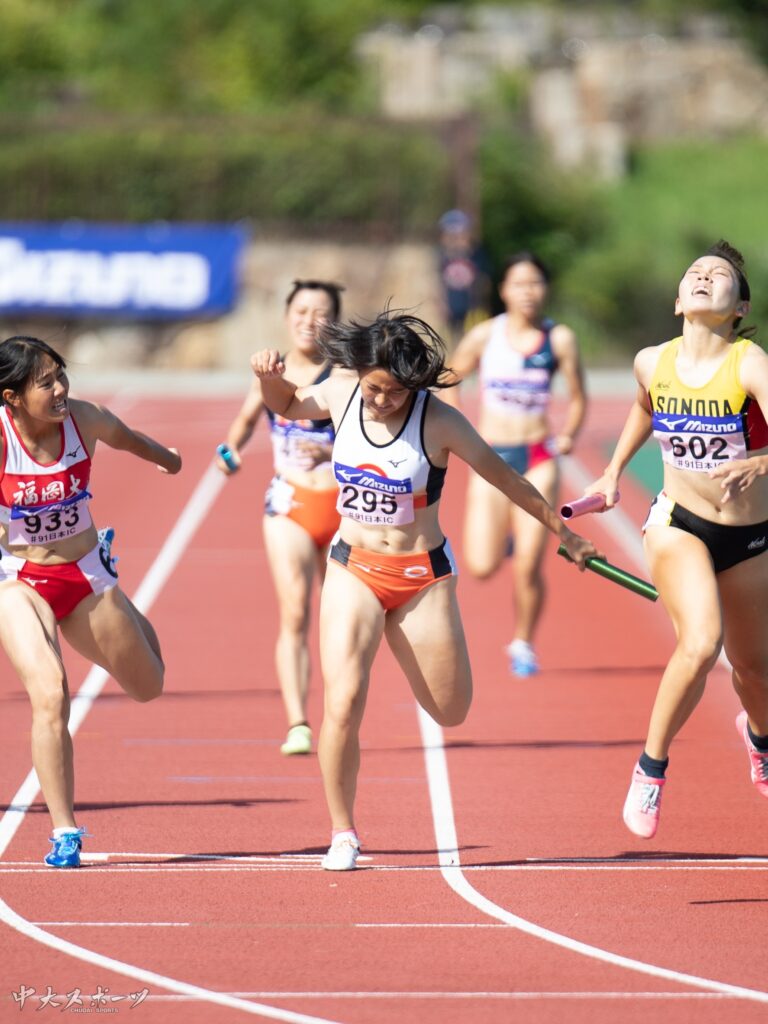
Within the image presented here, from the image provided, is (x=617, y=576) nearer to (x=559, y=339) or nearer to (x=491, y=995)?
(x=491, y=995)

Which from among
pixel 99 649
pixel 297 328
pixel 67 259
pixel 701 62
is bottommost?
pixel 99 649

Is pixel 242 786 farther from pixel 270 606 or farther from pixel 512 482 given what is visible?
pixel 270 606

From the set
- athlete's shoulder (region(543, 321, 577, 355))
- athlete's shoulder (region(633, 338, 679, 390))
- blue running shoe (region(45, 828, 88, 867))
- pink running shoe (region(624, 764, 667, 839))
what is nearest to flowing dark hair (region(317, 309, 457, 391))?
athlete's shoulder (region(633, 338, 679, 390))

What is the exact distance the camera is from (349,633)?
22.4ft

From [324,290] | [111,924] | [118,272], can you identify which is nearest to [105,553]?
[111,924]

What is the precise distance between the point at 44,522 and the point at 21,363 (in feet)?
2.03

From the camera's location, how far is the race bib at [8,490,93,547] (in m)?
7.08

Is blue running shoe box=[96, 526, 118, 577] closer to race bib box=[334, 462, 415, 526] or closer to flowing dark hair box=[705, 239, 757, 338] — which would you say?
race bib box=[334, 462, 415, 526]

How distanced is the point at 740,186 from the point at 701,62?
5.58 meters

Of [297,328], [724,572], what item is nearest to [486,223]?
[297,328]

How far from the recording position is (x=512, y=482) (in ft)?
22.6

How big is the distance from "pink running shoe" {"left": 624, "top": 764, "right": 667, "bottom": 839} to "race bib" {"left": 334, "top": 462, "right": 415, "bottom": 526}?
4.19 ft

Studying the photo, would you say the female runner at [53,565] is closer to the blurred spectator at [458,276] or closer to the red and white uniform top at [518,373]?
the red and white uniform top at [518,373]

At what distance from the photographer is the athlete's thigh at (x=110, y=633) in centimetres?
720
